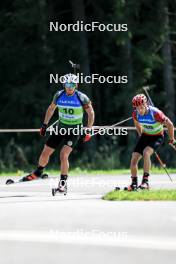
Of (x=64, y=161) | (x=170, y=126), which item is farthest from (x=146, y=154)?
(x=64, y=161)

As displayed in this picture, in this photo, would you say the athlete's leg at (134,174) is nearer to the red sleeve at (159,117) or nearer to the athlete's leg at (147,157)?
the athlete's leg at (147,157)

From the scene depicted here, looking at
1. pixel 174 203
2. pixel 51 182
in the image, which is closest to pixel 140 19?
pixel 51 182

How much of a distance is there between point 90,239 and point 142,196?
4.11 metres

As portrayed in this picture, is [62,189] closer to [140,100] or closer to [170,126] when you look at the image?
[140,100]

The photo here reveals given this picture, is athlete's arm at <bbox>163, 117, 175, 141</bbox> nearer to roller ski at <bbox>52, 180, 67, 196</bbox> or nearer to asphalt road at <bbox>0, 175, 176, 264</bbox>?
asphalt road at <bbox>0, 175, 176, 264</bbox>

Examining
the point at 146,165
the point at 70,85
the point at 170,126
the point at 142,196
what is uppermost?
the point at 70,85

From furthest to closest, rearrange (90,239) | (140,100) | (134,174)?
(134,174)
(140,100)
(90,239)

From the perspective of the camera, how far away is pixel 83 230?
34.5 ft

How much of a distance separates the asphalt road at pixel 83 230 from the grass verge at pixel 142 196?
28cm

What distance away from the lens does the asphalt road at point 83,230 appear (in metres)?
8.73

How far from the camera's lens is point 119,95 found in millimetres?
32062

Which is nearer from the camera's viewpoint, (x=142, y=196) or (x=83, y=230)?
(x=83, y=230)

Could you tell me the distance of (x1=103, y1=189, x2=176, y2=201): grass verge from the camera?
13.5 m

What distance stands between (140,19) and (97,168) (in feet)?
26.1
